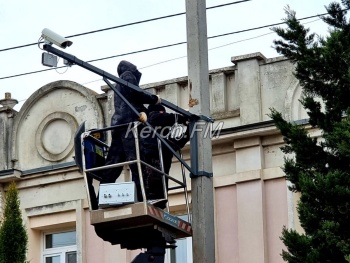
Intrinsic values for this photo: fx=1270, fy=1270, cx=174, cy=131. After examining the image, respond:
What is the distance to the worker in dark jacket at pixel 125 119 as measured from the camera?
52.5ft

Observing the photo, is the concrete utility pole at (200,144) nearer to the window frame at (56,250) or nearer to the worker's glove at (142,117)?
the worker's glove at (142,117)

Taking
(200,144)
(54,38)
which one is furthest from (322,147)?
(54,38)

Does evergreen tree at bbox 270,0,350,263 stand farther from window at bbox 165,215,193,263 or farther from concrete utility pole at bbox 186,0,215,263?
window at bbox 165,215,193,263

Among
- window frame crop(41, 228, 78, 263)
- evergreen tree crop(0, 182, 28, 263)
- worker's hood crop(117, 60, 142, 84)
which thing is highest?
worker's hood crop(117, 60, 142, 84)

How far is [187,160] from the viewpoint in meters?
21.3

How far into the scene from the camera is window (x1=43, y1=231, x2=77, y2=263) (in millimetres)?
22719

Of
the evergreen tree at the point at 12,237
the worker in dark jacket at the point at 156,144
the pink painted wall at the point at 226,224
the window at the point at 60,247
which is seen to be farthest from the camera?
the window at the point at 60,247

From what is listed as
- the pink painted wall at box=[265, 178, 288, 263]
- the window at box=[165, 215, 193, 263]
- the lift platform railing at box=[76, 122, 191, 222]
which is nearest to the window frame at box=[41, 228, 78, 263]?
the window at box=[165, 215, 193, 263]

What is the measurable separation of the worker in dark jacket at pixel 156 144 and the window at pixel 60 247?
21.7 feet

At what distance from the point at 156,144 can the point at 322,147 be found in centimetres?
213

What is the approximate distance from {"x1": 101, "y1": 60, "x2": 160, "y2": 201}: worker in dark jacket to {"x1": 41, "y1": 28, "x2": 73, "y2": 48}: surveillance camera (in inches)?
48.5

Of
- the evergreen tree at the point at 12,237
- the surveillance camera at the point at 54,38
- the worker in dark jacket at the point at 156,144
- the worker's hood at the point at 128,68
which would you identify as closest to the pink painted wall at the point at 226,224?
the evergreen tree at the point at 12,237

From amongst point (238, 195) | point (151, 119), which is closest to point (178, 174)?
point (238, 195)

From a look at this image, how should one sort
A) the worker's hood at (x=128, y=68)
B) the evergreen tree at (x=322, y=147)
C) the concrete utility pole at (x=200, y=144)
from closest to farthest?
the evergreen tree at (x=322, y=147)
the concrete utility pole at (x=200, y=144)
the worker's hood at (x=128, y=68)
